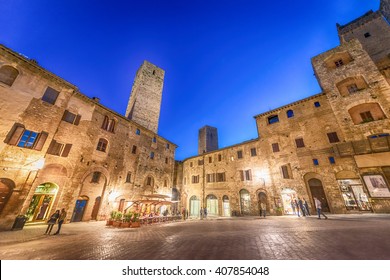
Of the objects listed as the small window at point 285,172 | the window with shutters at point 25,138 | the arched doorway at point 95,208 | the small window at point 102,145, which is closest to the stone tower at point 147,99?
the small window at point 102,145

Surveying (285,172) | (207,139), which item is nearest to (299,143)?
(285,172)

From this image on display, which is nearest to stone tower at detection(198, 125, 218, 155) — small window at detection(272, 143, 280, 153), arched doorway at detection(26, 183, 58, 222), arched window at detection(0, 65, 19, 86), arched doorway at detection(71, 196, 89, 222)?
small window at detection(272, 143, 280, 153)

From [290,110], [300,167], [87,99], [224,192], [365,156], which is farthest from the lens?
[224,192]

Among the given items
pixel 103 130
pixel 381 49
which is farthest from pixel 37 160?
pixel 381 49

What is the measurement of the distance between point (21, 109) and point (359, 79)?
30.2m

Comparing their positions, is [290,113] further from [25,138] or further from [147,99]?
[25,138]

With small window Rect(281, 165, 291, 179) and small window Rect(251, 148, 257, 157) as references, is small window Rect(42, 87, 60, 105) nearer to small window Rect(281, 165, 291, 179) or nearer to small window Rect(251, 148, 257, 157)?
small window Rect(251, 148, 257, 157)

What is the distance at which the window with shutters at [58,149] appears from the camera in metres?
12.2

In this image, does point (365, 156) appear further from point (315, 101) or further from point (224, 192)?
point (224, 192)

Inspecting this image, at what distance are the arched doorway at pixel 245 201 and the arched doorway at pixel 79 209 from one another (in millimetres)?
17541

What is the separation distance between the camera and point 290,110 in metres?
19.3

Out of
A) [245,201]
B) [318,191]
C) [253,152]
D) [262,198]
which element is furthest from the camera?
[253,152]

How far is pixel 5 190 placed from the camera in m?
9.57

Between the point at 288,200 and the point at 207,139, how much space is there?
25885mm
